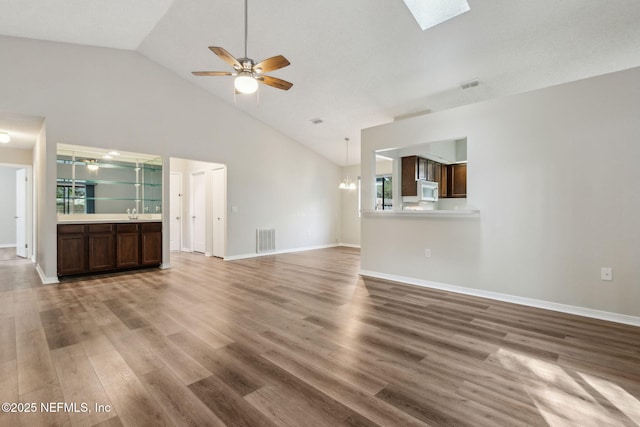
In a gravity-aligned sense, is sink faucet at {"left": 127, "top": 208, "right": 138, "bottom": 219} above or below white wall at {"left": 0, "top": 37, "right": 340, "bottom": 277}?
below

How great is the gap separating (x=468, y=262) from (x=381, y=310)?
5.41 feet

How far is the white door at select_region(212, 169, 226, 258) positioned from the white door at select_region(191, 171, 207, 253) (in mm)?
600

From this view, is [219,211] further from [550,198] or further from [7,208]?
[7,208]

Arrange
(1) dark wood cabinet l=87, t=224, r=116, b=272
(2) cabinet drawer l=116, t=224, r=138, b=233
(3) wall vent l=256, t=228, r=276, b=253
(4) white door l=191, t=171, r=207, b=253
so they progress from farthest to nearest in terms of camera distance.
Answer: (4) white door l=191, t=171, r=207, b=253 < (3) wall vent l=256, t=228, r=276, b=253 < (2) cabinet drawer l=116, t=224, r=138, b=233 < (1) dark wood cabinet l=87, t=224, r=116, b=272

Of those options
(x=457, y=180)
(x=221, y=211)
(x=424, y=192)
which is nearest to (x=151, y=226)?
(x=221, y=211)

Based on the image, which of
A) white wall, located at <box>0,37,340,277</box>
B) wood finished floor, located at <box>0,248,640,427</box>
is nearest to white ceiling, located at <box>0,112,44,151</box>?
white wall, located at <box>0,37,340,277</box>

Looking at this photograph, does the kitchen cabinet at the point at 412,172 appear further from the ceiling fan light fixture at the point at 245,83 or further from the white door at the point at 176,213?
the white door at the point at 176,213

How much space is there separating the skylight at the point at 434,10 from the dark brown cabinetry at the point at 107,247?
222 inches

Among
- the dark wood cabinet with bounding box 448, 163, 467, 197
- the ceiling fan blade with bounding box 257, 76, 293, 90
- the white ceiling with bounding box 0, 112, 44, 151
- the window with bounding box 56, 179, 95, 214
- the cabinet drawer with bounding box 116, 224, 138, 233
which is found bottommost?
the cabinet drawer with bounding box 116, 224, 138, 233

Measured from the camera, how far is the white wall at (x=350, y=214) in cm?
990

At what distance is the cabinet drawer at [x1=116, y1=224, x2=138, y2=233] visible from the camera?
5.46 metres

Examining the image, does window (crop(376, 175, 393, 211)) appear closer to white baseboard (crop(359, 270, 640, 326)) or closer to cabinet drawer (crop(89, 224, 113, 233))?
white baseboard (crop(359, 270, 640, 326))

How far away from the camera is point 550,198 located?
364cm

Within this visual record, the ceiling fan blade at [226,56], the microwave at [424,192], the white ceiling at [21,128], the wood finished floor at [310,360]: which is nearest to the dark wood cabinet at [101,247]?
the wood finished floor at [310,360]
